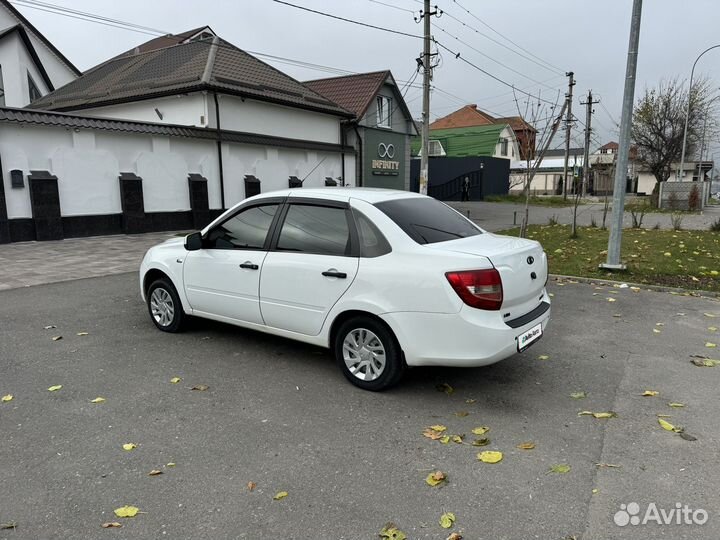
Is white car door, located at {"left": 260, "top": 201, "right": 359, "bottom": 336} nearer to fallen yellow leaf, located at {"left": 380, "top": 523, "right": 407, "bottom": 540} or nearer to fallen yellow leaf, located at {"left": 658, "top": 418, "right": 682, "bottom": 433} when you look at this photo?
fallen yellow leaf, located at {"left": 380, "top": 523, "right": 407, "bottom": 540}

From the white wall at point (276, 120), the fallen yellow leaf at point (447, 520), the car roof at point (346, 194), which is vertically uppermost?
the white wall at point (276, 120)

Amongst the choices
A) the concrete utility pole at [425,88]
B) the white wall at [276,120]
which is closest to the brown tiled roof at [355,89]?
the white wall at [276,120]

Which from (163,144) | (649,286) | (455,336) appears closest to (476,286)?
(455,336)

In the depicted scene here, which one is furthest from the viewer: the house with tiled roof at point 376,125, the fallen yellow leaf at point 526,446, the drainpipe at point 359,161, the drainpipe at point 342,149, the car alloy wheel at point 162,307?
the house with tiled roof at point 376,125

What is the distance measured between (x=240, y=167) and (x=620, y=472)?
60.5 ft

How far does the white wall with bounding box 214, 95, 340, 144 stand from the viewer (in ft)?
63.2

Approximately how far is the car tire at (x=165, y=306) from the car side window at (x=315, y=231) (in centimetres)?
173

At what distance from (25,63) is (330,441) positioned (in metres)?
31.7

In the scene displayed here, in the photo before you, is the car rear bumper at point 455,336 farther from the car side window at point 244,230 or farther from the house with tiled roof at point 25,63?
the house with tiled roof at point 25,63

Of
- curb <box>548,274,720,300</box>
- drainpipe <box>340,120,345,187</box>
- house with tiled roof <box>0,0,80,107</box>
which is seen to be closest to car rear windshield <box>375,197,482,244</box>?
curb <box>548,274,720,300</box>

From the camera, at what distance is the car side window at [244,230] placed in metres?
4.95

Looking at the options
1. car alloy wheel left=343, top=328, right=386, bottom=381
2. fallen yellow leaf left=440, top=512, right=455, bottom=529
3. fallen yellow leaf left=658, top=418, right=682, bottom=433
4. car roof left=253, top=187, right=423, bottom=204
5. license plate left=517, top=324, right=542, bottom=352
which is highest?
car roof left=253, top=187, right=423, bottom=204

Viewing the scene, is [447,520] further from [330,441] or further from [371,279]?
[371,279]

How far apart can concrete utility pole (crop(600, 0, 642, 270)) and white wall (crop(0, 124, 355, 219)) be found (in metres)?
8.81
